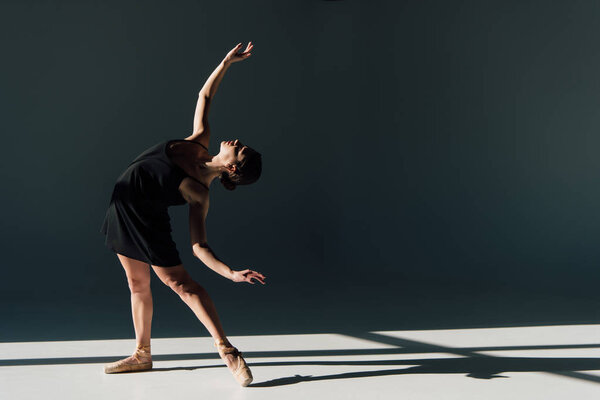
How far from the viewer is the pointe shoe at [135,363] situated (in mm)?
3018

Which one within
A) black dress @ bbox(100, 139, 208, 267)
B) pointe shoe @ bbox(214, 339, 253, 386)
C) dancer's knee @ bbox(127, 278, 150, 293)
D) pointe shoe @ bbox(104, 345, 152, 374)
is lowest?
pointe shoe @ bbox(104, 345, 152, 374)

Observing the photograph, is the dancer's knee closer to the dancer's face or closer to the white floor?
the white floor

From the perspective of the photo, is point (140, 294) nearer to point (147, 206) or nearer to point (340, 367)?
point (147, 206)

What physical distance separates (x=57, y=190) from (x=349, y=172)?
2683 mm

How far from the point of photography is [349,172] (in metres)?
7.08

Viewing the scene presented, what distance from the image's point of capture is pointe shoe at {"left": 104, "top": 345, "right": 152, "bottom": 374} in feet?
9.90

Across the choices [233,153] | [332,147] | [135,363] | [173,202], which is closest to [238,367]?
[135,363]

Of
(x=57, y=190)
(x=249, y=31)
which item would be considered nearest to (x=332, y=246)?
(x=249, y=31)

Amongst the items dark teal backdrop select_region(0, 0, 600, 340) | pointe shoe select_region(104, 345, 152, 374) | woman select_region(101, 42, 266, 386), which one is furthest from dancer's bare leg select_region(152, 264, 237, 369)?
dark teal backdrop select_region(0, 0, 600, 340)

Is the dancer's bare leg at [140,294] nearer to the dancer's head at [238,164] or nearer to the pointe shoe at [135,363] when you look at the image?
the pointe shoe at [135,363]

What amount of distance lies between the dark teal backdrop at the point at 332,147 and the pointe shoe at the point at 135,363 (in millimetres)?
1372

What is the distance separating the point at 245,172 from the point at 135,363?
945 millimetres

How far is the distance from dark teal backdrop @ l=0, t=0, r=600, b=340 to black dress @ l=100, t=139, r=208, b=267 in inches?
65.8

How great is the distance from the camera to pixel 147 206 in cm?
286
